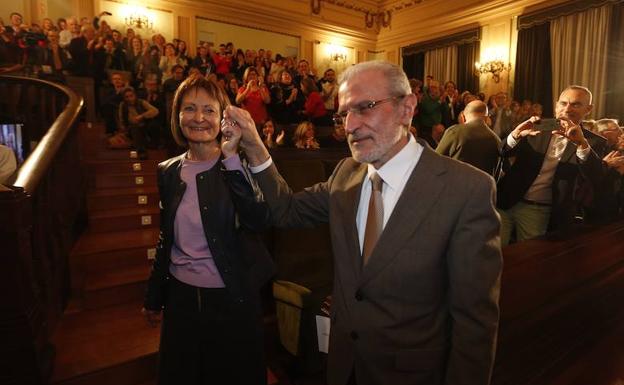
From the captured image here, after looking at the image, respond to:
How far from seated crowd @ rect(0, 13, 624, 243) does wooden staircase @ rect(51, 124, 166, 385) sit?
1.06m

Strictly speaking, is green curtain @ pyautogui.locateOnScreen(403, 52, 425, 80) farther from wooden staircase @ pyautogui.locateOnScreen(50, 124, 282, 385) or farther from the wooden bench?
the wooden bench

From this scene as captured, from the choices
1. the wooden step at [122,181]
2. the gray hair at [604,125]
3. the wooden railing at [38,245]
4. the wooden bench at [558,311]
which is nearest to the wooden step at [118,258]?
the wooden railing at [38,245]

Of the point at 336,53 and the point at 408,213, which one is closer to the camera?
the point at 408,213

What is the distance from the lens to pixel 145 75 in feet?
21.8

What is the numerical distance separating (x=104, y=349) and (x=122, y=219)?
144 cm

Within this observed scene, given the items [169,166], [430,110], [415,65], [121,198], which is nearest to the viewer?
[169,166]

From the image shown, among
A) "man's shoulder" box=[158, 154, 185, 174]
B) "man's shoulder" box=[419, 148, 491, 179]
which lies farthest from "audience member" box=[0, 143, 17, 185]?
"man's shoulder" box=[419, 148, 491, 179]

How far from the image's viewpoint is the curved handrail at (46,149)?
6.26 ft

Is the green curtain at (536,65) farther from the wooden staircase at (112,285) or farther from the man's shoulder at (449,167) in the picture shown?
the man's shoulder at (449,167)

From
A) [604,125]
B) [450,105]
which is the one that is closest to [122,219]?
[604,125]

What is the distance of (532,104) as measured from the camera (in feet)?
26.9

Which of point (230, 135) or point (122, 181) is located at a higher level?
point (230, 135)

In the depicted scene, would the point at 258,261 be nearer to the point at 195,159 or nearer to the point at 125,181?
the point at 195,159

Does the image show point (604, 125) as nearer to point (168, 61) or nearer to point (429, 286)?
point (429, 286)
